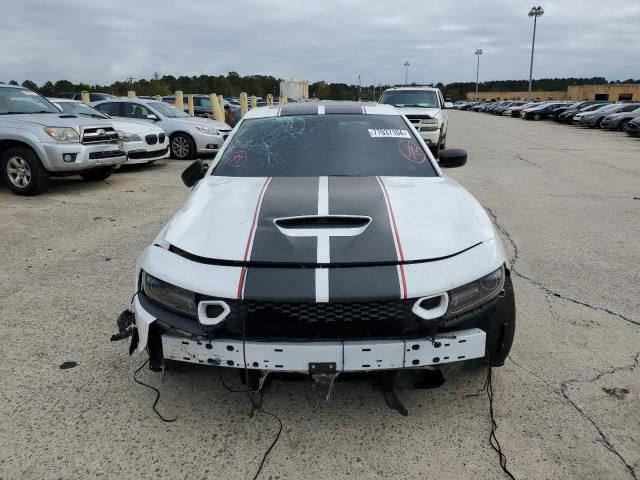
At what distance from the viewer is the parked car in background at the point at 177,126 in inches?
486

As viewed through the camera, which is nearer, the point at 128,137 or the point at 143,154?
the point at 128,137

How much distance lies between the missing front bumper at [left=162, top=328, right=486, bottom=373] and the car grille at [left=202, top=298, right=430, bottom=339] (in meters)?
0.06

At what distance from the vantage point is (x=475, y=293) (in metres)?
2.34

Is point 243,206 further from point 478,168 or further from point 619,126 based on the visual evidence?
point 619,126

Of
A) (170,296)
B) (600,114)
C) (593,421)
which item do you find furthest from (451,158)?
(600,114)

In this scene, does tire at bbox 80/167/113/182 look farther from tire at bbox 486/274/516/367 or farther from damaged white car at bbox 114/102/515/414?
tire at bbox 486/274/516/367

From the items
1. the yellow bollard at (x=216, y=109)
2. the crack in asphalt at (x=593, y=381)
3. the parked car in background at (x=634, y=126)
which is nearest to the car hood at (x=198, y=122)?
the yellow bollard at (x=216, y=109)

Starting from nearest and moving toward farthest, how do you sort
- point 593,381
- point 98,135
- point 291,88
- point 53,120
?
point 593,381 < point 53,120 < point 98,135 < point 291,88

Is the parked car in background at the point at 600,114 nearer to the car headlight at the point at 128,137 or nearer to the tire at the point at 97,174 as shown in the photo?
the car headlight at the point at 128,137

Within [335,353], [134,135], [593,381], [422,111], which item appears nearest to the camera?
[335,353]

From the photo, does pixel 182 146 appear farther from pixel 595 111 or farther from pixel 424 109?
pixel 595 111

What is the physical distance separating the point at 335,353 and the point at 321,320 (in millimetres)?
157

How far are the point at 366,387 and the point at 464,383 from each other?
1.84 ft

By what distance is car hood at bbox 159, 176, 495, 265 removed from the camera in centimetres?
236
